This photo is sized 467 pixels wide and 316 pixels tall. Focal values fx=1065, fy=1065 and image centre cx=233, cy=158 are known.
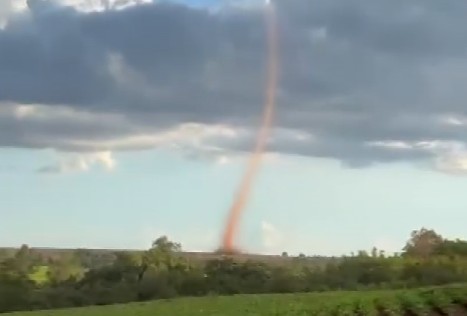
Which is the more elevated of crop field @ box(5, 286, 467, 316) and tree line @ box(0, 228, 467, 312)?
tree line @ box(0, 228, 467, 312)

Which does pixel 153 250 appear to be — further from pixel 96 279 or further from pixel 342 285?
pixel 342 285

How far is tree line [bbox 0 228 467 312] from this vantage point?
27.2 m

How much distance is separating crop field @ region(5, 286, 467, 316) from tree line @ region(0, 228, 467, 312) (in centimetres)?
521

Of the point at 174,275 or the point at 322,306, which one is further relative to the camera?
the point at 174,275

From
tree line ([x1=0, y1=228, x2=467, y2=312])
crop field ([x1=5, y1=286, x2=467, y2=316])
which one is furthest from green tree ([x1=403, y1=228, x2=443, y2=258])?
crop field ([x1=5, y1=286, x2=467, y2=316])

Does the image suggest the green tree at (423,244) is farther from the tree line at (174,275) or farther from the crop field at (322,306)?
the crop field at (322,306)

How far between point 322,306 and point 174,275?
1102cm

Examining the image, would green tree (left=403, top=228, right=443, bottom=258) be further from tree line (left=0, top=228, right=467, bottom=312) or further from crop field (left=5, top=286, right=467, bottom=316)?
crop field (left=5, top=286, right=467, bottom=316)

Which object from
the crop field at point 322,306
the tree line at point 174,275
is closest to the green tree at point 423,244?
the tree line at point 174,275

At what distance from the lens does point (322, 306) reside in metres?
18.8

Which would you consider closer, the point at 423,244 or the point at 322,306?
the point at 322,306

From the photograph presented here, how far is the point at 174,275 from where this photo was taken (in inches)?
1154

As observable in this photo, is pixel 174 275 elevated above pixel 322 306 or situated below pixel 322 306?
above

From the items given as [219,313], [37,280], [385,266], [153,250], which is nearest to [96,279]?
[37,280]
